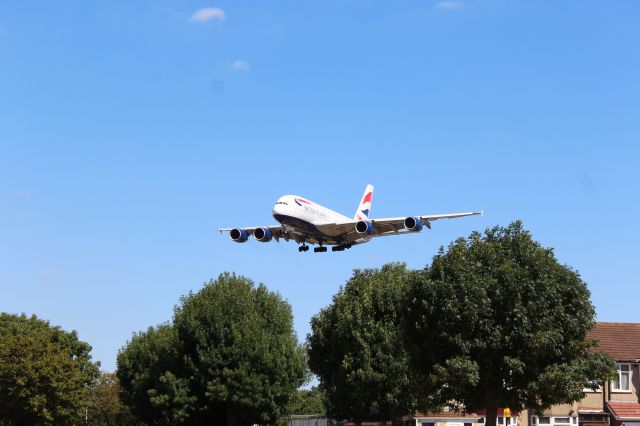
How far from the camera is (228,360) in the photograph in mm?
67250

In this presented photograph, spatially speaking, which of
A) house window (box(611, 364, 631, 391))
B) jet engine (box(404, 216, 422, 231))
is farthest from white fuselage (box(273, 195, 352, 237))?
house window (box(611, 364, 631, 391))

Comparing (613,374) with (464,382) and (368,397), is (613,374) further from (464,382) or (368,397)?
(368,397)

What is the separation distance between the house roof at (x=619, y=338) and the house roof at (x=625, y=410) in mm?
2621

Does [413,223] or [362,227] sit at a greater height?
[413,223]

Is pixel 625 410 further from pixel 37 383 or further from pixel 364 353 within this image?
pixel 37 383

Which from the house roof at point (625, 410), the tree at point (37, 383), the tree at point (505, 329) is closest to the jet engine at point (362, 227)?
the house roof at point (625, 410)

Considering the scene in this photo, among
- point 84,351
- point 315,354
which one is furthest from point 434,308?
point 84,351

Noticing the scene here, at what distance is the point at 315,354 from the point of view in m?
62.5

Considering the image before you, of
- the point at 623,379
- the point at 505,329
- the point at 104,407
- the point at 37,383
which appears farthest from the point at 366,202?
the point at 505,329

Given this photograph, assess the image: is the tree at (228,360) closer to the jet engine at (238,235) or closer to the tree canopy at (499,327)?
the jet engine at (238,235)

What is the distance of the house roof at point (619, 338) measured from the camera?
59.7 metres

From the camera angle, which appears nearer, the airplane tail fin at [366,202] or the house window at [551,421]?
the house window at [551,421]

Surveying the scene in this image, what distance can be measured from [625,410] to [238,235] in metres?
28.3

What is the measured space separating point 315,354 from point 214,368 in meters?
8.46
